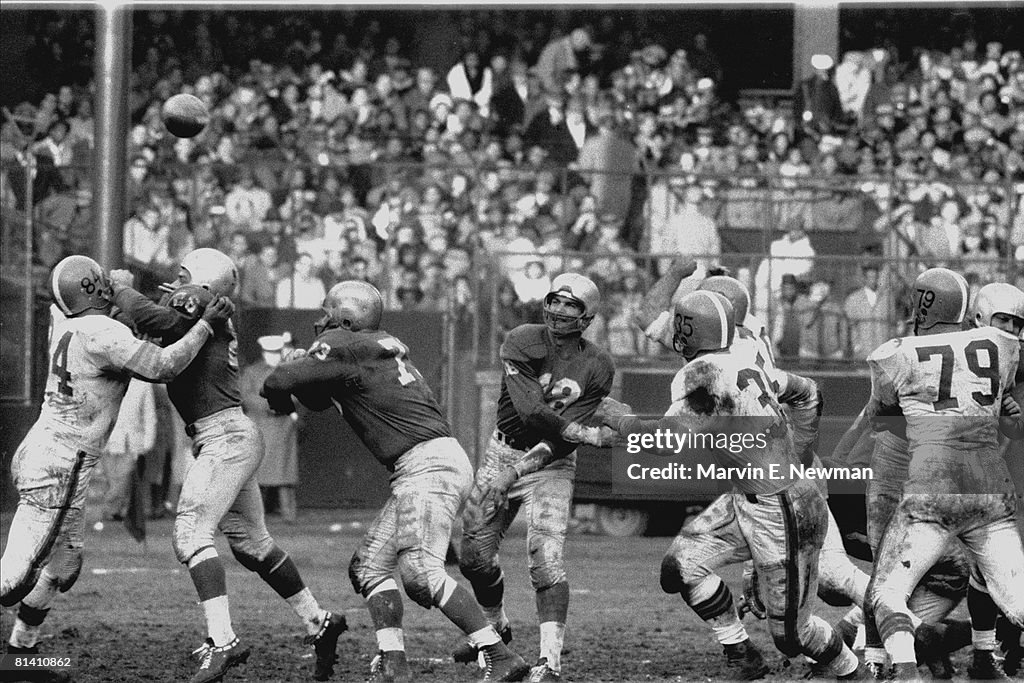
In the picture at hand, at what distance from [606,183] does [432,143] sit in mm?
2420

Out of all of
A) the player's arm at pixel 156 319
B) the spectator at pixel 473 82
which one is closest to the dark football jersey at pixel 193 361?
the player's arm at pixel 156 319

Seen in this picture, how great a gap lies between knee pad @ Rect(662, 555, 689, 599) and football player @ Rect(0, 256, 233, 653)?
266 cm

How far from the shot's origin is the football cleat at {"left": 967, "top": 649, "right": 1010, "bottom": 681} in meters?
8.32

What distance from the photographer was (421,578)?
7.94 m

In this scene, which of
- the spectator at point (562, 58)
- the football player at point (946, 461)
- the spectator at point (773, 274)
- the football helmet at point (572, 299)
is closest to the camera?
the football player at point (946, 461)

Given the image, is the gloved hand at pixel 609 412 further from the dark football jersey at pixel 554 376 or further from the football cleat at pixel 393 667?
the football cleat at pixel 393 667

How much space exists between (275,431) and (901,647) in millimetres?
9878

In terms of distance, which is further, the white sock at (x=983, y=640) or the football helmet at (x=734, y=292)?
the football helmet at (x=734, y=292)

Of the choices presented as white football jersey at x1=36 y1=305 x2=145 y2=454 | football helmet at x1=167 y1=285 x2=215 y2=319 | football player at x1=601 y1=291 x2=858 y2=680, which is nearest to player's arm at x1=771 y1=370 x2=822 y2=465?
football player at x1=601 y1=291 x2=858 y2=680

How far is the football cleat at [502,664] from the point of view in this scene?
781cm

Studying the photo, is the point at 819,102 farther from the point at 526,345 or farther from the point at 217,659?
the point at 217,659

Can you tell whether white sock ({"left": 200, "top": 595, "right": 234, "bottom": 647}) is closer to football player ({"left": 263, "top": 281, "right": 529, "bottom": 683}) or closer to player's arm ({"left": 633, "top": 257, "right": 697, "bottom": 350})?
football player ({"left": 263, "top": 281, "right": 529, "bottom": 683})

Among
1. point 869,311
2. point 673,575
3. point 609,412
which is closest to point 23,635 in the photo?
point 609,412

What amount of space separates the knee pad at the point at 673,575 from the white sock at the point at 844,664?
816 millimetres
